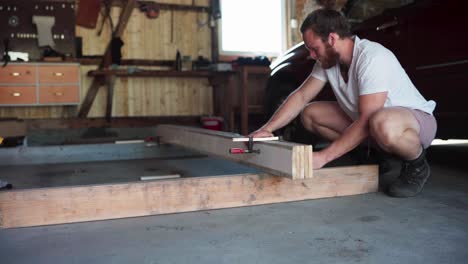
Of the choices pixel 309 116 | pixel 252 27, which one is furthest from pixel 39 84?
pixel 309 116

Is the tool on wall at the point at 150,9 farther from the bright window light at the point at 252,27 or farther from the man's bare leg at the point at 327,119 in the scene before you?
the man's bare leg at the point at 327,119

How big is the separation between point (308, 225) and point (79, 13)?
624 centimetres

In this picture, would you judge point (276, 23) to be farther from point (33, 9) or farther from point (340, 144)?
point (340, 144)

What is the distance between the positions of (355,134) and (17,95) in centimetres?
557

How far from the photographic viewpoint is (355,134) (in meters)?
1.88

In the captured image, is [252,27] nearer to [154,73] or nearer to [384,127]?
[154,73]

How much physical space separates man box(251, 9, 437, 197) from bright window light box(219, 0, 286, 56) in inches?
213

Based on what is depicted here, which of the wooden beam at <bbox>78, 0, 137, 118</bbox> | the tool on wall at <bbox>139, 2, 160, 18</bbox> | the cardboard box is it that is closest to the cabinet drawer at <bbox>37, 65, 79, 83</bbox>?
the wooden beam at <bbox>78, 0, 137, 118</bbox>

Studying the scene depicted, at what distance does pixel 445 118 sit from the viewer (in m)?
2.59

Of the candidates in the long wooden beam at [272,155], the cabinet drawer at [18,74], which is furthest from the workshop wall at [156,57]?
the long wooden beam at [272,155]

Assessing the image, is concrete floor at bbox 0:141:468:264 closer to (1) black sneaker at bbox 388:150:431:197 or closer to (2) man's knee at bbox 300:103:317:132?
(1) black sneaker at bbox 388:150:431:197

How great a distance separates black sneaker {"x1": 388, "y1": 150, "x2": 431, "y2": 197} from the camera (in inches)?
80.7

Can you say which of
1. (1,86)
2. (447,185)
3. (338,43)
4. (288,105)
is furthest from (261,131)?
(1,86)

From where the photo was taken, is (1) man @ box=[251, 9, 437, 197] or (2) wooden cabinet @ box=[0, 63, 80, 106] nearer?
(1) man @ box=[251, 9, 437, 197]
